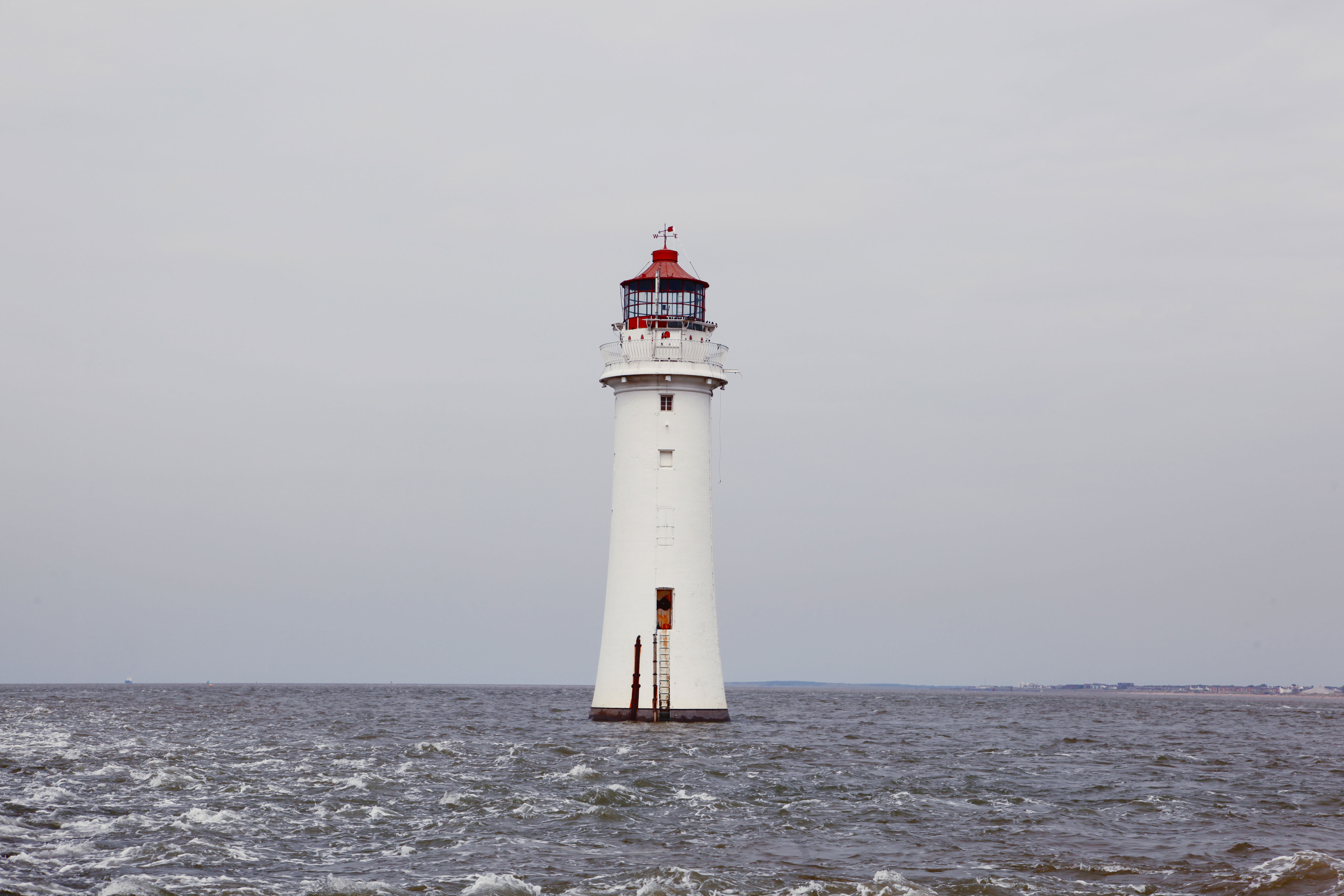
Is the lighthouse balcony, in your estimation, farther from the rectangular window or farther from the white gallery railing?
the rectangular window

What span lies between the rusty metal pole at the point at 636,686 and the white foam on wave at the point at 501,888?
18.6m

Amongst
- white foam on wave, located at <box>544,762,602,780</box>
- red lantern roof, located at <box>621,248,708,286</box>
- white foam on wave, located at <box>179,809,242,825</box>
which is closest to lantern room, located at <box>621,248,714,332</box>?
red lantern roof, located at <box>621,248,708,286</box>

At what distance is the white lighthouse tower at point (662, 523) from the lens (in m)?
32.9

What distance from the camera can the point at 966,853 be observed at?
53.7ft

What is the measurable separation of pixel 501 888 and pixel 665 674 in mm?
19095

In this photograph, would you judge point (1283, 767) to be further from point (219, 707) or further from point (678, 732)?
point (219, 707)

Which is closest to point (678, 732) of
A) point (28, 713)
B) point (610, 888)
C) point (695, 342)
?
point (695, 342)

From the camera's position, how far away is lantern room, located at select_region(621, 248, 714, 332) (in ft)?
113

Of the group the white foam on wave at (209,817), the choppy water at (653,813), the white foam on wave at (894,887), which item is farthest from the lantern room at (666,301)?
the white foam on wave at (894,887)

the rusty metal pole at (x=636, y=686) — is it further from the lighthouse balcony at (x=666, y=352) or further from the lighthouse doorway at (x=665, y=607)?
the lighthouse balcony at (x=666, y=352)

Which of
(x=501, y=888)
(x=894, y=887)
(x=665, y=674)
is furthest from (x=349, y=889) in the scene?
(x=665, y=674)

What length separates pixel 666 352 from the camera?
34.0 meters

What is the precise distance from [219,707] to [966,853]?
5051 centimetres

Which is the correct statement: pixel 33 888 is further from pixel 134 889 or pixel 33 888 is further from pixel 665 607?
pixel 665 607
